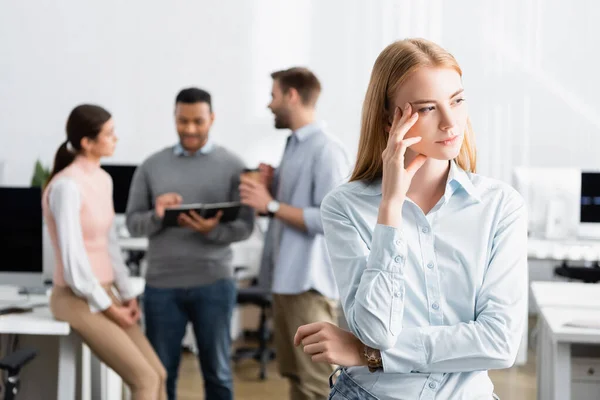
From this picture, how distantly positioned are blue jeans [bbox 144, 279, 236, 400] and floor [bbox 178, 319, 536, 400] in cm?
123

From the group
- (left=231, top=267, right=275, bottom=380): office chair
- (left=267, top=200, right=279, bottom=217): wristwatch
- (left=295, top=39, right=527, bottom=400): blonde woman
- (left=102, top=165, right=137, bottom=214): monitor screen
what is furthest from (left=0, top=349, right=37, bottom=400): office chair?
(left=102, top=165, right=137, bottom=214): monitor screen

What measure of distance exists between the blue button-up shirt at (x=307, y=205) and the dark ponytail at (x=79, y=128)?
0.71 m

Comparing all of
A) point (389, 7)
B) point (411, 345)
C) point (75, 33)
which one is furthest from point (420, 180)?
point (75, 33)

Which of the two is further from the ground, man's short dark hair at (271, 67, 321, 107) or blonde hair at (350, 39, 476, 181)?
man's short dark hair at (271, 67, 321, 107)

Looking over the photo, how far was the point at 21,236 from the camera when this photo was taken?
3.65 m

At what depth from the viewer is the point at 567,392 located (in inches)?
102

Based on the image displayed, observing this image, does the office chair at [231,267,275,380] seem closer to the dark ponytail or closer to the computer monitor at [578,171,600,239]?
the computer monitor at [578,171,600,239]

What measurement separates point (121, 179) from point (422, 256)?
4.58 meters

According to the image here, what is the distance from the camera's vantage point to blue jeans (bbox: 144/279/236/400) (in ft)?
11.3

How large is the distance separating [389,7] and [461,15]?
56 cm

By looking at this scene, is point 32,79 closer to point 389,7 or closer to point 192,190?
point 389,7

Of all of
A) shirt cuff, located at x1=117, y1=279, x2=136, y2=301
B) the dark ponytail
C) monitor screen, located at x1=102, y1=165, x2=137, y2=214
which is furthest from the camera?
monitor screen, located at x1=102, y1=165, x2=137, y2=214

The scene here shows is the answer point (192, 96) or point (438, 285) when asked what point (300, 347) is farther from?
point (438, 285)

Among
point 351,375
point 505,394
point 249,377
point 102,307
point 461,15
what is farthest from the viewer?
point 461,15
